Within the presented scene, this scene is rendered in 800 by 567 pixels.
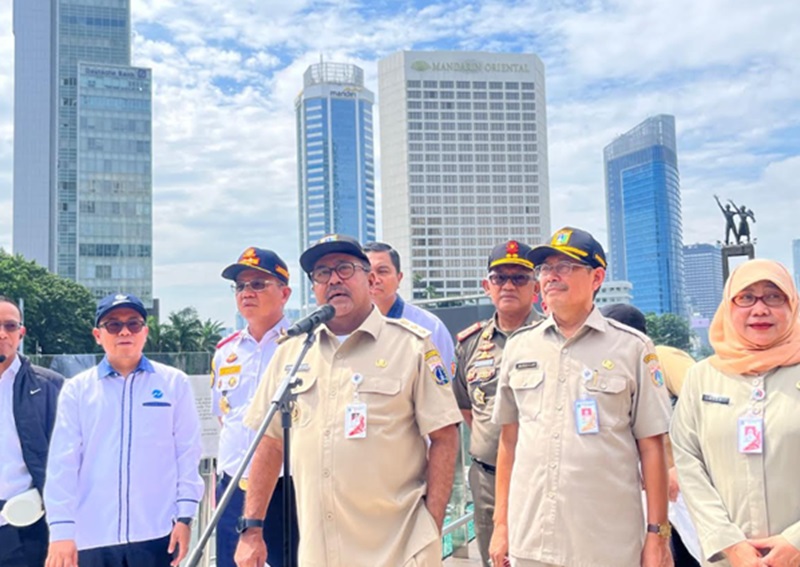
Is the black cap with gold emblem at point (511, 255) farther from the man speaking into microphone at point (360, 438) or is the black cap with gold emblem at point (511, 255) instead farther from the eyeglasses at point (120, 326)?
the eyeglasses at point (120, 326)

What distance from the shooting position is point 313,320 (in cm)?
224

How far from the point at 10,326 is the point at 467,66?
119228mm

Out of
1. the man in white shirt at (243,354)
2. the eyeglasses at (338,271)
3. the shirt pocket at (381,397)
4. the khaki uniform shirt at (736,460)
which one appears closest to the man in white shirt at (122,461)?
the man in white shirt at (243,354)

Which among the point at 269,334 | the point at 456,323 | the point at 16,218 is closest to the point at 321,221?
the point at 16,218

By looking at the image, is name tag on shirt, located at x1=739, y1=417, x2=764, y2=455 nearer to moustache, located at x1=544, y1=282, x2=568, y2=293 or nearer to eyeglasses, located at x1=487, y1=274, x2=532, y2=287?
moustache, located at x1=544, y1=282, x2=568, y2=293

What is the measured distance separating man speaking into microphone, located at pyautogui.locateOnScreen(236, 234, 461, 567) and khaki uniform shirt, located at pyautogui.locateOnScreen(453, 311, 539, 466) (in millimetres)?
A: 743

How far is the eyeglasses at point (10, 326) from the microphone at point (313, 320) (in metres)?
1.69

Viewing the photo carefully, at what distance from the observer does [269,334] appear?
342 centimetres

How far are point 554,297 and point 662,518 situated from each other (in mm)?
807

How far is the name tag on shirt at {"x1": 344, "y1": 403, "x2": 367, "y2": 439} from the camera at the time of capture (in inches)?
89.7

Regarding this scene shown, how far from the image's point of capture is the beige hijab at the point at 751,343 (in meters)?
2.21

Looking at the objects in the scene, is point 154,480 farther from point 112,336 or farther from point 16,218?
point 16,218

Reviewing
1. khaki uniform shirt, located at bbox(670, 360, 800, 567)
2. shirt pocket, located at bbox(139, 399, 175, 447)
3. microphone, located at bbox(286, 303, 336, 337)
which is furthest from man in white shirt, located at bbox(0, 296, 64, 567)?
khaki uniform shirt, located at bbox(670, 360, 800, 567)

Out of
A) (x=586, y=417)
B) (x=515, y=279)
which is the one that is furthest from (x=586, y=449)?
(x=515, y=279)
